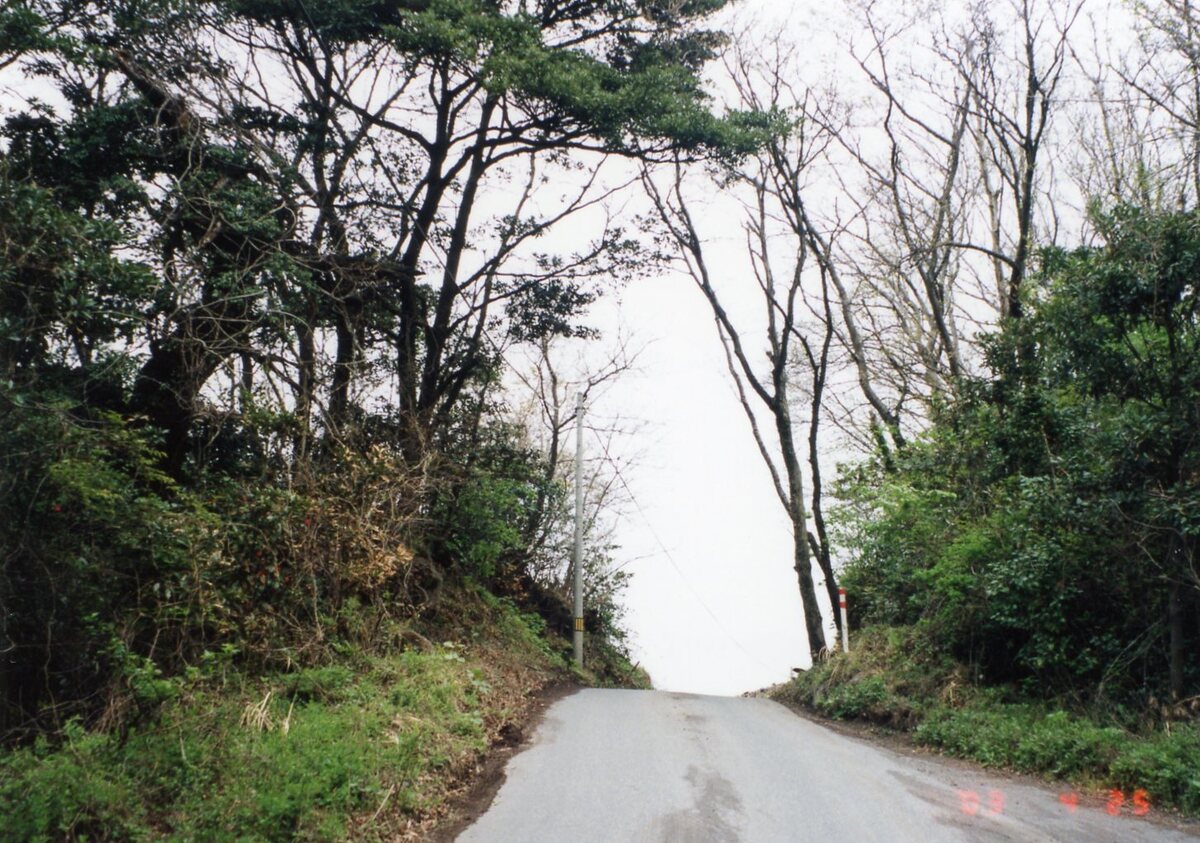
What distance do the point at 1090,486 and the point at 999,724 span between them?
308 cm

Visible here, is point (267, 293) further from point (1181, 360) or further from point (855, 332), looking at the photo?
point (855, 332)

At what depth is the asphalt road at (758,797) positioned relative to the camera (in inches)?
266

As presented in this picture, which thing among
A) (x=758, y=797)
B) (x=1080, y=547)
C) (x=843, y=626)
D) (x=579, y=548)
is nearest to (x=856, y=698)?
(x=843, y=626)

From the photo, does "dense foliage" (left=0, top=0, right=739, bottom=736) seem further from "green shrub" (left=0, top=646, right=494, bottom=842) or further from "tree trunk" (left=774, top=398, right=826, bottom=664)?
"tree trunk" (left=774, top=398, right=826, bottom=664)

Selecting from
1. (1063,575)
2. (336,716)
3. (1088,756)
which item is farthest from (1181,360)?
(336,716)

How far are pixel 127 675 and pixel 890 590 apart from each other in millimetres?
13209

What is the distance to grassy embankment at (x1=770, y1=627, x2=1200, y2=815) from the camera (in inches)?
321

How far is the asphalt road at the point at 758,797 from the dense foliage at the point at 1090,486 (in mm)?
2416

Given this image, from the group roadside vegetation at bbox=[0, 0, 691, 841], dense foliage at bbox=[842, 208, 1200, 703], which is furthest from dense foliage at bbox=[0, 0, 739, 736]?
dense foliage at bbox=[842, 208, 1200, 703]

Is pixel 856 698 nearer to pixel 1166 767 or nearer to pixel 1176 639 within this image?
pixel 1176 639

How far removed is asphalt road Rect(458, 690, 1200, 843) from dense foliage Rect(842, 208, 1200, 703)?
2416 mm

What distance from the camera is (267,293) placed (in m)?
11.6

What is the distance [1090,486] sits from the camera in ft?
34.1

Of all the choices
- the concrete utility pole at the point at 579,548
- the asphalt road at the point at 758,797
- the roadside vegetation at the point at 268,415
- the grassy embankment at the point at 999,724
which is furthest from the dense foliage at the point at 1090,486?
the concrete utility pole at the point at 579,548
